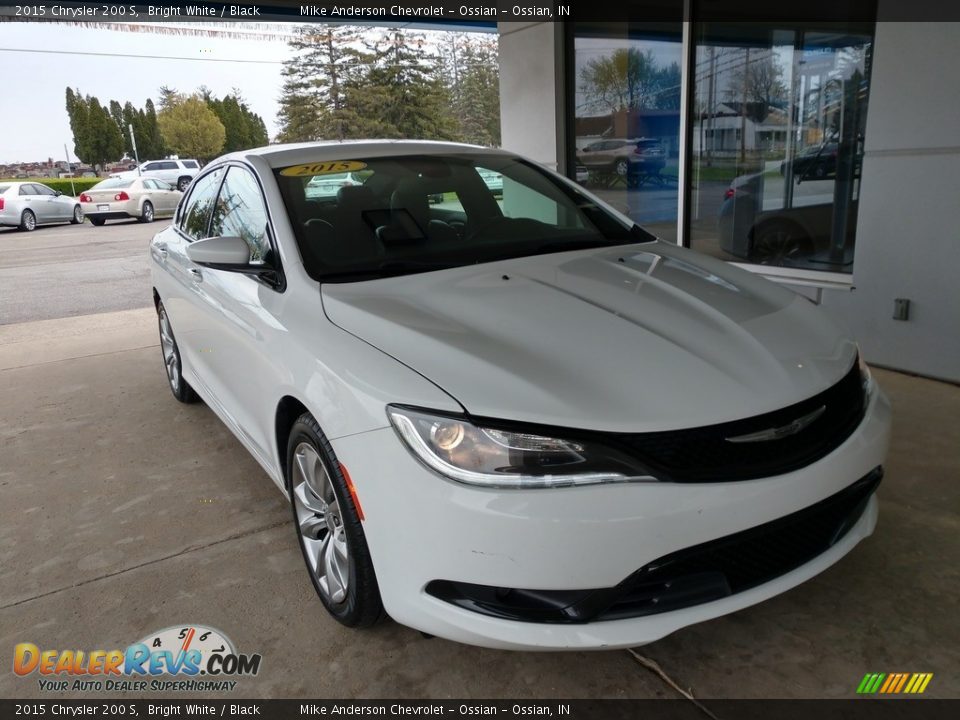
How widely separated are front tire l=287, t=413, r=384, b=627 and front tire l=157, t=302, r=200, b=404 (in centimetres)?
235

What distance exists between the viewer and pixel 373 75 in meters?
44.4

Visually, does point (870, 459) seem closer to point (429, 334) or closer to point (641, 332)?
point (641, 332)

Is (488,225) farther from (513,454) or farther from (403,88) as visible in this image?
(403,88)

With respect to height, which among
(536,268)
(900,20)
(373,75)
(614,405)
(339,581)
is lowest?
(339,581)

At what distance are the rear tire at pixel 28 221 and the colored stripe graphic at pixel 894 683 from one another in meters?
24.2

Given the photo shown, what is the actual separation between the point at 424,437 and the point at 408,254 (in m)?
1.14

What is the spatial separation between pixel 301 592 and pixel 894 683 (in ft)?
6.15

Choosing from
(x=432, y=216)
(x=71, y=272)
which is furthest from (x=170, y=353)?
(x=71, y=272)

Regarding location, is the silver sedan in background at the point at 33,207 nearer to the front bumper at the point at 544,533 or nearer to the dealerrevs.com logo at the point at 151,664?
the dealerrevs.com logo at the point at 151,664

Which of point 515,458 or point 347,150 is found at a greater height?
point 347,150

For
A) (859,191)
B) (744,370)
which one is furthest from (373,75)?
(744,370)

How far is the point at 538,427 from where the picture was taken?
183cm

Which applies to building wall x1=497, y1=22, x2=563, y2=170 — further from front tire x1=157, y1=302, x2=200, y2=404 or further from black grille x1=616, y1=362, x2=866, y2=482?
black grille x1=616, y1=362, x2=866, y2=482

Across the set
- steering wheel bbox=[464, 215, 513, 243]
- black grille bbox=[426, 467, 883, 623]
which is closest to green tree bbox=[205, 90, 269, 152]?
steering wheel bbox=[464, 215, 513, 243]
